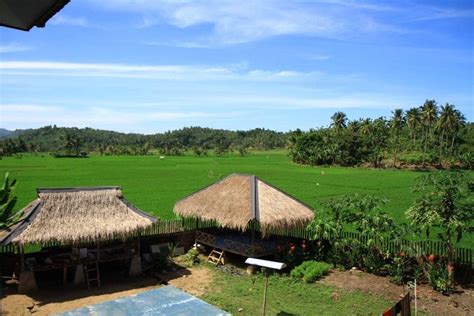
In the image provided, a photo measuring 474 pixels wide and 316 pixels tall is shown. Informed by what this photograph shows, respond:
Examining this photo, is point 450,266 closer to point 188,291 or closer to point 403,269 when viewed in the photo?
point 403,269

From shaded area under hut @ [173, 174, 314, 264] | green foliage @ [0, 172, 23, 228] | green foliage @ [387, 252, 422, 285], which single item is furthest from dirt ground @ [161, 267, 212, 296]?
green foliage @ [0, 172, 23, 228]

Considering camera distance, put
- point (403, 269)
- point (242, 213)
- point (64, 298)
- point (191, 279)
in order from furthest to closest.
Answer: point (242, 213)
point (191, 279)
point (403, 269)
point (64, 298)

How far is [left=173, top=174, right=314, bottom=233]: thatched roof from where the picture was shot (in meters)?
14.5

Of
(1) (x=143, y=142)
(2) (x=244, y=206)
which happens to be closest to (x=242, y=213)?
(2) (x=244, y=206)

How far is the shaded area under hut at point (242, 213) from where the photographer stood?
14.5 m

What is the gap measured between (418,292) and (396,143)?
59754mm

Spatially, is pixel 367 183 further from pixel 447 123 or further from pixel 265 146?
pixel 265 146

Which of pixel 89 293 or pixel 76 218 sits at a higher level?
pixel 76 218

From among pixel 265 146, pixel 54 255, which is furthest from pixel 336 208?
pixel 265 146

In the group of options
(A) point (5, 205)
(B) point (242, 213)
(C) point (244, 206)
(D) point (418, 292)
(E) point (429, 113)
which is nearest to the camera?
(A) point (5, 205)

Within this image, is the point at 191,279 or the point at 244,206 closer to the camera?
the point at 191,279

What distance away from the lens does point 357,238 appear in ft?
47.7

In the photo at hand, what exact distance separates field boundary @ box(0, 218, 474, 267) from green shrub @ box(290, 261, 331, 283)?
145cm

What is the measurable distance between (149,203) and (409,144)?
54227mm
